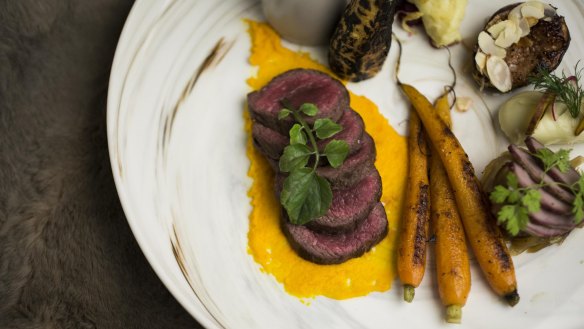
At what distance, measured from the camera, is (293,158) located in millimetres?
1745

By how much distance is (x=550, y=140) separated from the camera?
2.02 meters

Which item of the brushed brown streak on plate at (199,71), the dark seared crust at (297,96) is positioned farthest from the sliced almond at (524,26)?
the brushed brown streak on plate at (199,71)

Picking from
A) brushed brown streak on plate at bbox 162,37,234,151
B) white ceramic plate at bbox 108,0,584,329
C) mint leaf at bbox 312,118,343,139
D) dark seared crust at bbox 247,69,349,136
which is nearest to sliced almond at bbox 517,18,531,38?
white ceramic plate at bbox 108,0,584,329

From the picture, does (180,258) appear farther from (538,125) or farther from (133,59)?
(538,125)

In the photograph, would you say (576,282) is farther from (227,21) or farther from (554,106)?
(227,21)

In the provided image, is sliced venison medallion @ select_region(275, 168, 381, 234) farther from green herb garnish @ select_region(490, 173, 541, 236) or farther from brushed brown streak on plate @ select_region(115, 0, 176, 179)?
brushed brown streak on plate @ select_region(115, 0, 176, 179)

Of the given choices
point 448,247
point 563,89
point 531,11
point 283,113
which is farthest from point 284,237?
point 531,11

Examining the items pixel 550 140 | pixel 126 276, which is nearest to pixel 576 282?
pixel 550 140

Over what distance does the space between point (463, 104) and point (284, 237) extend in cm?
82

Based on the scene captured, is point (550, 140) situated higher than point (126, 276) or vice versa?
point (550, 140)

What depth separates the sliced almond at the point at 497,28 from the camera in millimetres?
2074

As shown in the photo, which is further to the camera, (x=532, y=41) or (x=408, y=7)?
(x=408, y=7)

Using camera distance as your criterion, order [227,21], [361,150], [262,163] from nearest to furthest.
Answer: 1. [361,150]
2. [262,163]
3. [227,21]

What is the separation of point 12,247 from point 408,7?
1617 millimetres
